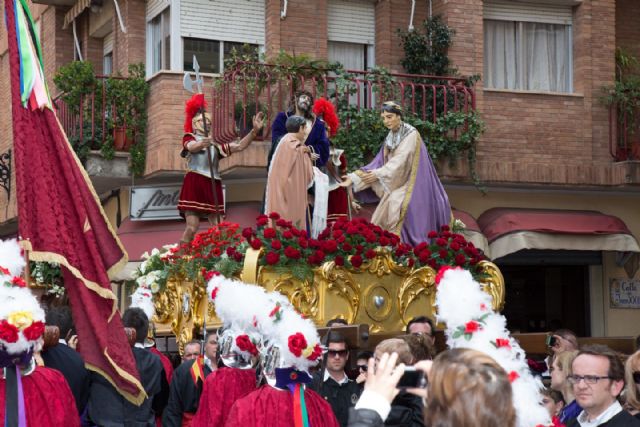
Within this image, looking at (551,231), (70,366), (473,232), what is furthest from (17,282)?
(551,231)

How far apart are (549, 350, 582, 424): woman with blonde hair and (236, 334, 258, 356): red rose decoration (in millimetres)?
1898

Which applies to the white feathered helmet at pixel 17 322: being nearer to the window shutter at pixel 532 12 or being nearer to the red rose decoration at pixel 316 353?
the red rose decoration at pixel 316 353

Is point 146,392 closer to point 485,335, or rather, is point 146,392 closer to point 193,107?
point 485,335

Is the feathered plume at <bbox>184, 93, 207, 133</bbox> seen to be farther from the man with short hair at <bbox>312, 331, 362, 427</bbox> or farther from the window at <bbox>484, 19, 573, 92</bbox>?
the window at <bbox>484, 19, 573, 92</bbox>

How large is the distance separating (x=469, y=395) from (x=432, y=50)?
16.8 m

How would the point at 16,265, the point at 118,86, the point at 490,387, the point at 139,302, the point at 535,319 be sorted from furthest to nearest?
the point at 535,319 < the point at 118,86 < the point at 139,302 < the point at 16,265 < the point at 490,387

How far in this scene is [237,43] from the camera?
2034 centimetres

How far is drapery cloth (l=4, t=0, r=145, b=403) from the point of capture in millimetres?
8164

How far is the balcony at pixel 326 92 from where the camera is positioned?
18750mm

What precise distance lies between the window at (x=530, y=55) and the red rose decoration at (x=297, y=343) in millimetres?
14935

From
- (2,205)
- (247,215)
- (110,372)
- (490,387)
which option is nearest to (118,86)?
(247,215)

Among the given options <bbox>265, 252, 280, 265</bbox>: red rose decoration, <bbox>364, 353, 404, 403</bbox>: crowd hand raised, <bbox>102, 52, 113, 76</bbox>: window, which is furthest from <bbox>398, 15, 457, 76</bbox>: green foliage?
<bbox>364, 353, 404, 403</bbox>: crowd hand raised

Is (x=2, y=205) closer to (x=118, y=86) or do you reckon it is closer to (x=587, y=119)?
(x=118, y=86)

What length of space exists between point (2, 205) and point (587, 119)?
40.2 feet
